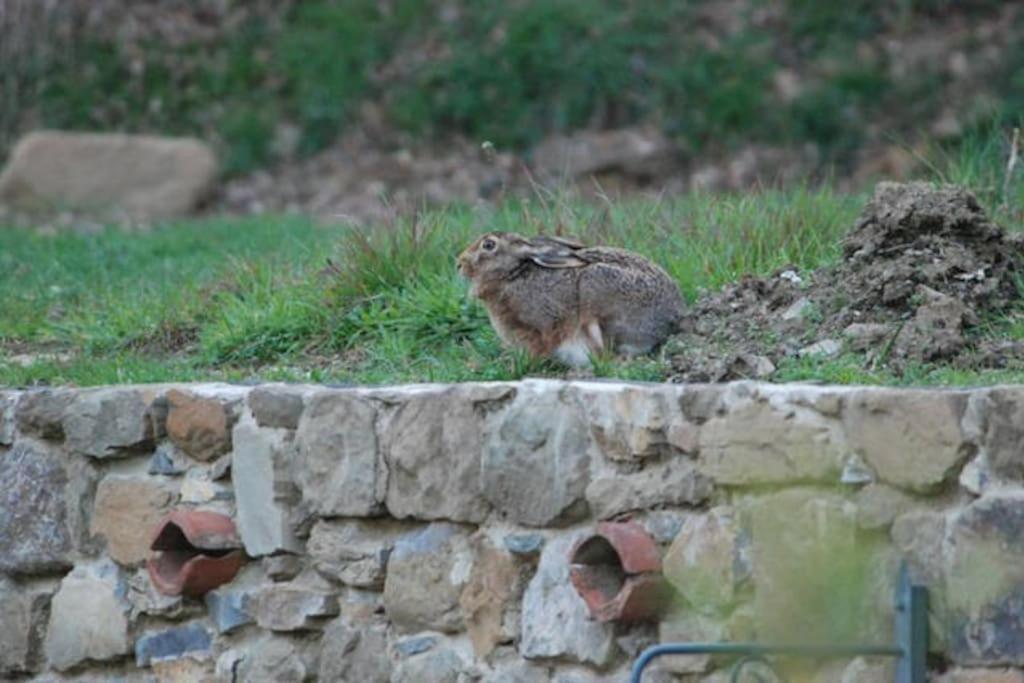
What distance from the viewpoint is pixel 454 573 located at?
599cm

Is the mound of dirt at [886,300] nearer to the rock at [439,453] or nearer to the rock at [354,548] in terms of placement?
the rock at [439,453]

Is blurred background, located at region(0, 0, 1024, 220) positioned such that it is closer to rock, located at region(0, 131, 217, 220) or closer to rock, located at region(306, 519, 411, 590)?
rock, located at region(0, 131, 217, 220)

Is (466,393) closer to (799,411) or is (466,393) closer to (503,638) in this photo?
(503,638)

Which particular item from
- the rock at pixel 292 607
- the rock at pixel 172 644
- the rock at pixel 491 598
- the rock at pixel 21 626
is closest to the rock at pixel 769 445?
the rock at pixel 491 598

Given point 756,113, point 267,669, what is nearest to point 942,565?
point 267,669

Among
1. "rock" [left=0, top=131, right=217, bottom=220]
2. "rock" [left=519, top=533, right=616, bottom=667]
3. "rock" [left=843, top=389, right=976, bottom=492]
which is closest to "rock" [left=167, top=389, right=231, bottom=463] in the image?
"rock" [left=519, top=533, right=616, bottom=667]

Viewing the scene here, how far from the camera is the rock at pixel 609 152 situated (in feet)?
46.0

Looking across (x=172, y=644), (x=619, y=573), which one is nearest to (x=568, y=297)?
(x=619, y=573)

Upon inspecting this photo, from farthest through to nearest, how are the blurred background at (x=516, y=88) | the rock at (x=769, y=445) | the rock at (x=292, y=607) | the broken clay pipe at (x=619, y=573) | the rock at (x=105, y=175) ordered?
the blurred background at (x=516, y=88) < the rock at (x=105, y=175) < the rock at (x=292, y=607) < the broken clay pipe at (x=619, y=573) < the rock at (x=769, y=445)

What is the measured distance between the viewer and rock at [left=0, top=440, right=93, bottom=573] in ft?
22.7

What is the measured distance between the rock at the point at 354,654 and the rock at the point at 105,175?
7.52 meters

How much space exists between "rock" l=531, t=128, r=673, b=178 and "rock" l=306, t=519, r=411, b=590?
769 centimetres

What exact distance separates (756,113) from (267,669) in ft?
29.3

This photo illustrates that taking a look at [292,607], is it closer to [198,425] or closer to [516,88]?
[198,425]
